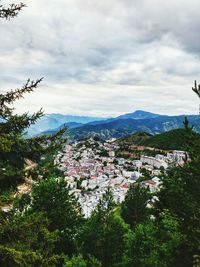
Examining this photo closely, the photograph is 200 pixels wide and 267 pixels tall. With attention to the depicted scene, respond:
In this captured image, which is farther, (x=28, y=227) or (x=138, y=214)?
(x=138, y=214)

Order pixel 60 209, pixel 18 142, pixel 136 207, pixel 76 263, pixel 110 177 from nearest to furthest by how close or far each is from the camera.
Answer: pixel 18 142 → pixel 76 263 → pixel 60 209 → pixel 136 207 → pixel 110 177

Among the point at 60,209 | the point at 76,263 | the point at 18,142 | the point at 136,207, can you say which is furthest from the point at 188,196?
the point at 136,207

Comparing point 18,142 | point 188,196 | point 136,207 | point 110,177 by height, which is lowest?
point 136,207

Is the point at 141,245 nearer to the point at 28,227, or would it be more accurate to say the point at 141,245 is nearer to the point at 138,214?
the point at 28,227

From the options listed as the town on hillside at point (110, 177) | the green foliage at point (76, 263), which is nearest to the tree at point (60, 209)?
the green foliage at point (76, 263)

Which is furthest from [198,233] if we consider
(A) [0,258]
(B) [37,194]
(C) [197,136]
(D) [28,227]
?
(B) [37,194]

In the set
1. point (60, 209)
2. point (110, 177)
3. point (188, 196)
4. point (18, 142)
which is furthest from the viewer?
point (110, 177)

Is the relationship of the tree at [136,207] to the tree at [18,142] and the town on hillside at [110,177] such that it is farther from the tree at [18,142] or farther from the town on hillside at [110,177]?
the town on hillside at [110,177]

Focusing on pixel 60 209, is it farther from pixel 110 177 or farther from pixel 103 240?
pixel 110 177

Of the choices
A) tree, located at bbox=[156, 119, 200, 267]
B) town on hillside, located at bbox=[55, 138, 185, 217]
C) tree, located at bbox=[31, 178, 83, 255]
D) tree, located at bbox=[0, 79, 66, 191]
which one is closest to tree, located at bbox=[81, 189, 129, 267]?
tree, located at bbox=[31, 178, 83, 255]

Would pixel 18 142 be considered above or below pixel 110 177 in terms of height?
above

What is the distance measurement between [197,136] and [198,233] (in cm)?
339

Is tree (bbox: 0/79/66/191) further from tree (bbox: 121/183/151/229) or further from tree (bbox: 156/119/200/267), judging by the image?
tree (bbox: 121/183/151/229)

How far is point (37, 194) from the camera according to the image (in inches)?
1294
